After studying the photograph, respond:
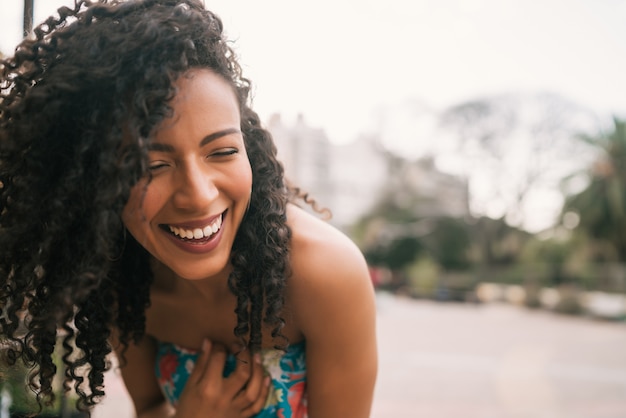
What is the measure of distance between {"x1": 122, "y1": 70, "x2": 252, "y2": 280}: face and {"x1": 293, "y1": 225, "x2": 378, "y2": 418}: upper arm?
0.23m

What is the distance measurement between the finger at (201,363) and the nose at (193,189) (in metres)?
0.56

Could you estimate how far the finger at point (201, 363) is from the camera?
1591 millimetres

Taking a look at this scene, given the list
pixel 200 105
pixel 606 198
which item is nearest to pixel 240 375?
pixel 200 105

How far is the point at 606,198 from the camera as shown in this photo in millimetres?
19672

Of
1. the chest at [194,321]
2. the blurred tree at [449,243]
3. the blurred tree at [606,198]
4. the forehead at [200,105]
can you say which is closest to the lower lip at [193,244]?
the forehead at [200,105]

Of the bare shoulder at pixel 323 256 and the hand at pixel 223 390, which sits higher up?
the bare shoulder at pixel 323 256

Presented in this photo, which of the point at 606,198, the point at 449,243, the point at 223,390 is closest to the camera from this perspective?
the point at 223,390

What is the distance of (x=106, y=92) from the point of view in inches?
48.6

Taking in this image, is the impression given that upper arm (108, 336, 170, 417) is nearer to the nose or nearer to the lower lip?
the lower lip

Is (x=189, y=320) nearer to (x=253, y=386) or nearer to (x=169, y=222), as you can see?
(x=253, y=386)

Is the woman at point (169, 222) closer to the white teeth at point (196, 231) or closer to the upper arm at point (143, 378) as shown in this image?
the white teeth at point (196, 231)

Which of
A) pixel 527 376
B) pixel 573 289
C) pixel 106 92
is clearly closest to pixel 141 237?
pixel 106 92

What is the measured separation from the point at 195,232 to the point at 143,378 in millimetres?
811

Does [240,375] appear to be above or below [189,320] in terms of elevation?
below
